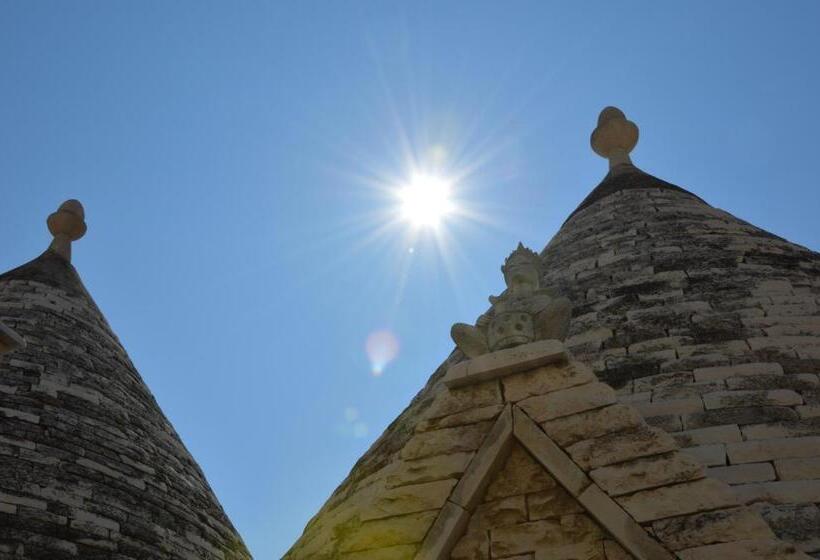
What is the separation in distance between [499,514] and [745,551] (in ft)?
2.75

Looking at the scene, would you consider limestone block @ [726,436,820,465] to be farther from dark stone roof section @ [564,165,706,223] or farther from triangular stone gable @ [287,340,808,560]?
dark stone roof section @ [564,165,706,223]

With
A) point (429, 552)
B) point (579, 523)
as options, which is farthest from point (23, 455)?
point (579, 523)

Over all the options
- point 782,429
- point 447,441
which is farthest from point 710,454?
point 447,441

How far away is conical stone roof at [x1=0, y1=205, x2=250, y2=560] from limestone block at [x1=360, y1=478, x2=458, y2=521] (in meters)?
2.91

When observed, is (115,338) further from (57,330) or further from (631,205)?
(631,205)

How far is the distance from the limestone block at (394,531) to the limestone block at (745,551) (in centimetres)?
90

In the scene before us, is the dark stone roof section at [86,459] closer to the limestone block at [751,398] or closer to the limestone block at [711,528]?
the limestone block at [751,398]

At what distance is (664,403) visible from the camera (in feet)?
15.8

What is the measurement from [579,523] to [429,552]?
518 mm

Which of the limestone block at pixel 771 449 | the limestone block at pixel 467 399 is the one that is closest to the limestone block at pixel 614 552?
the limestone block at pixel 467 399

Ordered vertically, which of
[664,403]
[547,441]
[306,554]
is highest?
[664,403]

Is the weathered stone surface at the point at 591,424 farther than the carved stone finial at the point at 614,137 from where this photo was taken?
No

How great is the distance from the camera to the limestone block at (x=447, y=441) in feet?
12.0

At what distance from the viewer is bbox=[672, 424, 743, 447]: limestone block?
4434mm
